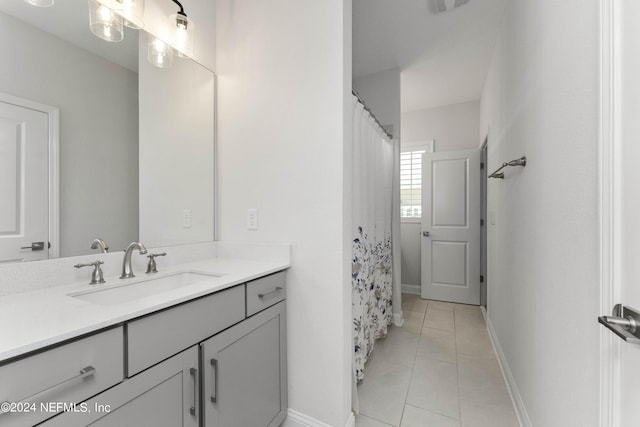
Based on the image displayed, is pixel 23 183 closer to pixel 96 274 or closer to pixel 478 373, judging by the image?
pixel 96 274

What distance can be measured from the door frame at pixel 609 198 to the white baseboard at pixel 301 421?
1052mm

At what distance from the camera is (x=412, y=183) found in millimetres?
4121

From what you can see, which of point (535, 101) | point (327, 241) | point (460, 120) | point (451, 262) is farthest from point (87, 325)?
point (460, 120)

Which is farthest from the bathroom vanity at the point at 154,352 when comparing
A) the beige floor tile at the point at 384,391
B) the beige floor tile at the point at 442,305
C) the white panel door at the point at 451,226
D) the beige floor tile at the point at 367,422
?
the white panel door at the point at 451,226

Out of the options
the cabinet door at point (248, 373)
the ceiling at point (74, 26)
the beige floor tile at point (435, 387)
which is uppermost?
the ceiling at point (74, 26)

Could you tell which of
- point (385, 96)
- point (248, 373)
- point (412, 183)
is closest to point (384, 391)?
point (248, 373)

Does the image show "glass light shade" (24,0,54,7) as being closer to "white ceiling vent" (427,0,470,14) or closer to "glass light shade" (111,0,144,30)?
"glass light shade" (111,0,144,30)

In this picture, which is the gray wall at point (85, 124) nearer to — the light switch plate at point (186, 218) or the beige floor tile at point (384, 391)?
the light switch plate at point (186, 218)

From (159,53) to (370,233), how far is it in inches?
68.7

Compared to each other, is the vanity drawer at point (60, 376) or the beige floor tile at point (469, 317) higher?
the vanity drawer at point (60, 376)

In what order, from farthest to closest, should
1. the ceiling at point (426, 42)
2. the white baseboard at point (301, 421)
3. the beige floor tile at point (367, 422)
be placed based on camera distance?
the ceiling at point (426, 42) → the beige floor tile at point (367, 422) → the white baseboard at point (301, 421)

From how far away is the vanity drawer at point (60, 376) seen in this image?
0.56m

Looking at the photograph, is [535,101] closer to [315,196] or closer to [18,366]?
[315,196]

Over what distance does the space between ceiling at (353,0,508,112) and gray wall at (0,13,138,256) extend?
5.96 feet
